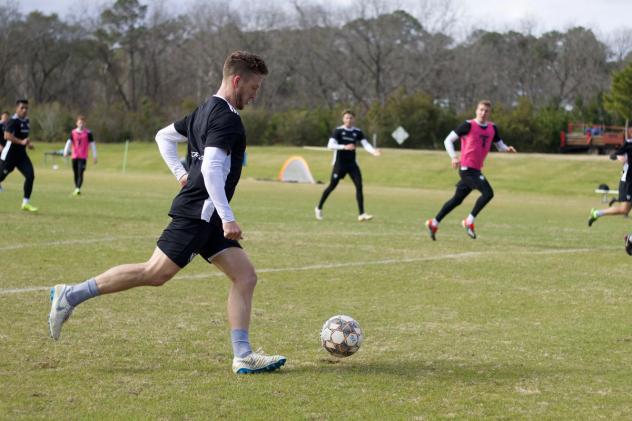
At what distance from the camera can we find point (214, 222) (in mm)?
6102

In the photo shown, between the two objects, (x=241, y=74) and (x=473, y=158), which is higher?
(x=241, y=74)


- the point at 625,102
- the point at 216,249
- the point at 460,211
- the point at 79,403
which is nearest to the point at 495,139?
the point at 460,211

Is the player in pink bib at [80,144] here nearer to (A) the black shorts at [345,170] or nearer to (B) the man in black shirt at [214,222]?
(A) the black shorts at [345,170]

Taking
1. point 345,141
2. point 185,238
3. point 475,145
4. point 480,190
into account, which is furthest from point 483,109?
point 185,238

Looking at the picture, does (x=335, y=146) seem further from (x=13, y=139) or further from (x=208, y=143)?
(x=208, y=143)

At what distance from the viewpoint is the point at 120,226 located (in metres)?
16.3

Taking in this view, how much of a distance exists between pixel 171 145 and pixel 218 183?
100 centimetres

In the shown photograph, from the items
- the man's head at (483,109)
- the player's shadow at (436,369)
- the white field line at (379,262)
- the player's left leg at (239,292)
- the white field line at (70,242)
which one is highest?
the man's head at (483,109)

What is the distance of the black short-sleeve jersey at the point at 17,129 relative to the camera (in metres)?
18.3

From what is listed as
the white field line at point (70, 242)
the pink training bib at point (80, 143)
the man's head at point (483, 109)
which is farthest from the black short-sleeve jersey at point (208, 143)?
the pink training bib at point (80, 143)

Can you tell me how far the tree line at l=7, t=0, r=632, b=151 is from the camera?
84.6m

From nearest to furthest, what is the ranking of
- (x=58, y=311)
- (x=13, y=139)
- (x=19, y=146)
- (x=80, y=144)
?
1. (x=58, y=311)
2. (x=13, y=139)
3. (x=19, y=146)
4. (x=80, y=144)

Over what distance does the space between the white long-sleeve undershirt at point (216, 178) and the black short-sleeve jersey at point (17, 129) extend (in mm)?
13554

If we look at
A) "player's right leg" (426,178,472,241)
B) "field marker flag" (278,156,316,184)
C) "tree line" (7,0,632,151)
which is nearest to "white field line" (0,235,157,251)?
"player's right leg" (426,178,472,241)
